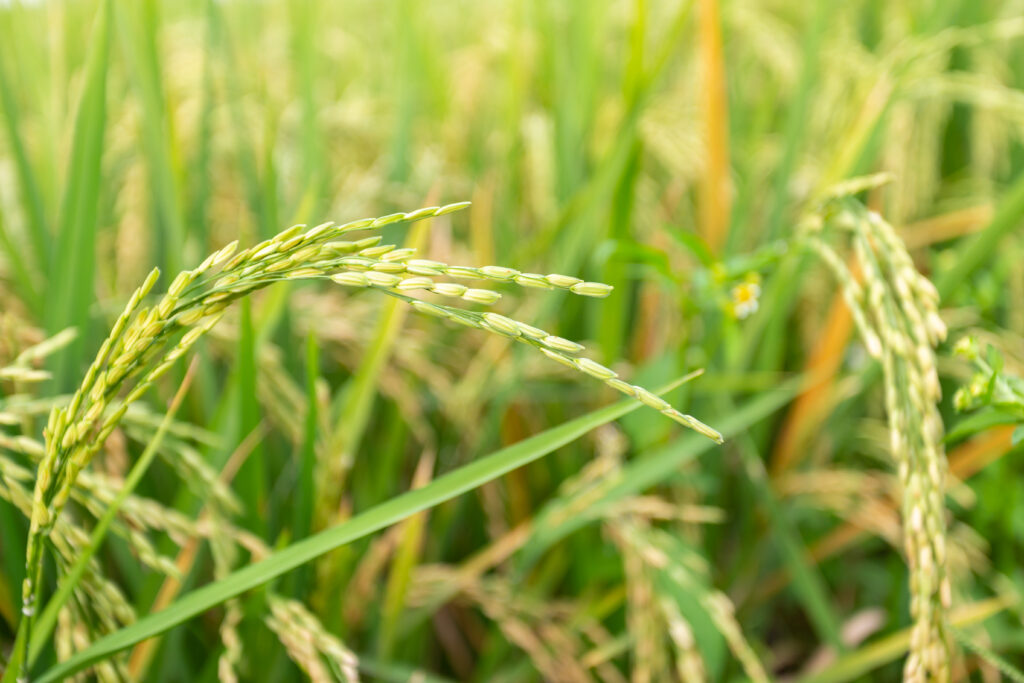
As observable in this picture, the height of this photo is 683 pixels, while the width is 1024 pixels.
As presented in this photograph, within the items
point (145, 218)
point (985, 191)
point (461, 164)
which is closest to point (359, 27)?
point (461, 164)

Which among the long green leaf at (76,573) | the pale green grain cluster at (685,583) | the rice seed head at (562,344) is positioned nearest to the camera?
the rice seed head at (562,344)

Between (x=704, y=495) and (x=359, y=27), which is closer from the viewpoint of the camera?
(x=704, y=495)

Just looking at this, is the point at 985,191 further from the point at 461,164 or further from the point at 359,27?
the point at 359,27

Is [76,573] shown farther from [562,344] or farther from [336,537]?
[562,344]

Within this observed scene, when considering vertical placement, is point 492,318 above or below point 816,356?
above

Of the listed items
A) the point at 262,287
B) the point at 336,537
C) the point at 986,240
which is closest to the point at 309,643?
the point at 336,537

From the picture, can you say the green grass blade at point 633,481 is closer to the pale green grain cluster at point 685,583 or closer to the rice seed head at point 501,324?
the pale green grain cluster at point 685,583

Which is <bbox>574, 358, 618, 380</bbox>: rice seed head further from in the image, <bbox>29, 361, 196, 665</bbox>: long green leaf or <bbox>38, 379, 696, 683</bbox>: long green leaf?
<bbox>29, 361, 196, 665</bbox>: long green leaf

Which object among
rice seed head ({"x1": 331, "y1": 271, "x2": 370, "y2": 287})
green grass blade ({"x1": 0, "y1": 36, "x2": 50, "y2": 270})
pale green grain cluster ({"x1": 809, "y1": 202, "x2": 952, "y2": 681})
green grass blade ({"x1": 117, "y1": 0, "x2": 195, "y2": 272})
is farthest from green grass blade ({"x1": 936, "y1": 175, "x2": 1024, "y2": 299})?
Answer: green grass blade ({"x1": 0, "y1": 36, "x2": 50, "y2": 270})

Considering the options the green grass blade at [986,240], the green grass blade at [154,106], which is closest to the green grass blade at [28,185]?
the green grass blade at [154,106]
